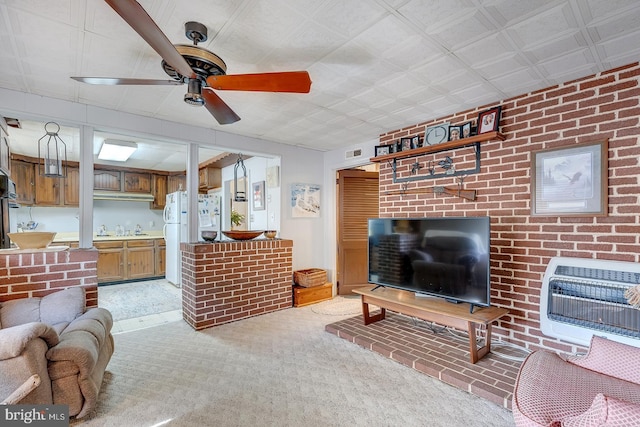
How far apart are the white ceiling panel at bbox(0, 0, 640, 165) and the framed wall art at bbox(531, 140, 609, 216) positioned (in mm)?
572

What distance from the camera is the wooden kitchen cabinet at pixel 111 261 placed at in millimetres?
5044

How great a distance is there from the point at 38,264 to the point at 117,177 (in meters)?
3.84

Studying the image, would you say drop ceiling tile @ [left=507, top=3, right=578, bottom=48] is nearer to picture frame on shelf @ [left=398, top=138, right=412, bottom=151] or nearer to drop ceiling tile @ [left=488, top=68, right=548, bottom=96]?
drop ceiling tile @ [left=488, top=68, right=548, bottom=96]

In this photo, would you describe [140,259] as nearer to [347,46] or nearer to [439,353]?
[439,353]

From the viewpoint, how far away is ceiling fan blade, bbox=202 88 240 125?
179cm

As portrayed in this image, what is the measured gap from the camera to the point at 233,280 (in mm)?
3439

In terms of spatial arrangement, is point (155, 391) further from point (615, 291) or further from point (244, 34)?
point (615, 291)

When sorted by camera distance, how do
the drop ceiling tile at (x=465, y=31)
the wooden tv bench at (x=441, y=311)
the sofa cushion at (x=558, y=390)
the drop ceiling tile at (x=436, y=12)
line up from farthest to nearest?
the wooden tv bench at (x=441, y=311) < the drop ceiling tile at (x=465, y=31) < the drop ceiling tile at (x=436, y=12) < the sofa cushion at (x=558, y=390)

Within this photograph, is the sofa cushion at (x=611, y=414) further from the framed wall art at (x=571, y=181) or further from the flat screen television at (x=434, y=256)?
the framed wall art at (x=571, y=181)

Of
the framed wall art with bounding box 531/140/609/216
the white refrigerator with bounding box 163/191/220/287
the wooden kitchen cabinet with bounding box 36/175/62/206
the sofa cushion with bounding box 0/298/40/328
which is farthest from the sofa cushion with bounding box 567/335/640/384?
the wooden kitchen cabinet with bounding box 36/175/62/206

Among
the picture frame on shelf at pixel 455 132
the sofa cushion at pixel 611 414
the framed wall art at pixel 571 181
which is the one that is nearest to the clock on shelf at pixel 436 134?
the picture frame on shelf at pixel 455 132

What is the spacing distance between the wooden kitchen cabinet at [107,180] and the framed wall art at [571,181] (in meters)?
6.45

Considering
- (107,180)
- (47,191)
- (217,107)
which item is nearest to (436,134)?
(217,107)

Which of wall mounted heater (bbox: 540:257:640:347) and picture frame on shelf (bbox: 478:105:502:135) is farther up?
picture frame on shelf (bbox: 478:105:502:135)
